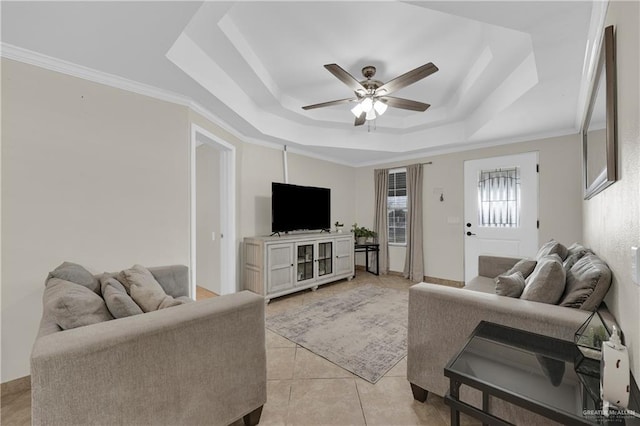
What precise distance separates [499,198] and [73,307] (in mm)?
4988

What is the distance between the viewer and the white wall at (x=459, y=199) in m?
3.63

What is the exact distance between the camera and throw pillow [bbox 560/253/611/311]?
1321 millimetres

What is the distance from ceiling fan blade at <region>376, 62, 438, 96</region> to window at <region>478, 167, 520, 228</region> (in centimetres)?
269

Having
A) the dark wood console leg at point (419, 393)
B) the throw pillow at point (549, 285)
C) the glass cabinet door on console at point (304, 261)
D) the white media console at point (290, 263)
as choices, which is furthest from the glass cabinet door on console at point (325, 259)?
the throw pillow at point (549, 285)

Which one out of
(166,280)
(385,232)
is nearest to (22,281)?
(166,280)

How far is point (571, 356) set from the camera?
109 cm

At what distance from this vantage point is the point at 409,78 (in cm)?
232

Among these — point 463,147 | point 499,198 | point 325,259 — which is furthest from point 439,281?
point 463,147

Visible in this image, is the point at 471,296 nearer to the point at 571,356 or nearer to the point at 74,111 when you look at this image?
the point at 571,356

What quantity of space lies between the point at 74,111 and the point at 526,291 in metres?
3.52

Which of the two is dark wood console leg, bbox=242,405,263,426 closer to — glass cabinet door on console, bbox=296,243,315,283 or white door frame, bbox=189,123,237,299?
white door frame, bbox=189,123,237,299

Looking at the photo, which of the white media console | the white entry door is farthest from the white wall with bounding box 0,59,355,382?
the white entry door

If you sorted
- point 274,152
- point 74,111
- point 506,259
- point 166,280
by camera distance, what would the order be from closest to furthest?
point 74,111
point 166,280
point 506,259
point 274,152

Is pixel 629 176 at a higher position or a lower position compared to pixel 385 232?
higher
